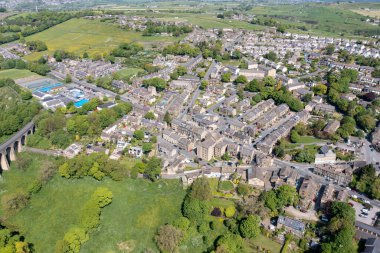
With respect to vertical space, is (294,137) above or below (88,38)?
below

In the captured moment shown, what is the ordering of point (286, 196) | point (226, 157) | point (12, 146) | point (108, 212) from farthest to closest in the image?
point (12, 146), point (226, 157), point (108, 212), point (286, 196)

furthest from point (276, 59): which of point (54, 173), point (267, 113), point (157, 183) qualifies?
point (54, 173)

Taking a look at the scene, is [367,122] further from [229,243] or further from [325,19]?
[325,19]

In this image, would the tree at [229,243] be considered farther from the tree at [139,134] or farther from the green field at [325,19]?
the green field at [325,19]

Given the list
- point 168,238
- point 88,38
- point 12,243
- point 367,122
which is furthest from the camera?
point 88,38

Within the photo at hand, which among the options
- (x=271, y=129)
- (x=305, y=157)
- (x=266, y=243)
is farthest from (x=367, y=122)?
(x=266, y=243)

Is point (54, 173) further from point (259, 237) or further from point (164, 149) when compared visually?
point (259, 237)

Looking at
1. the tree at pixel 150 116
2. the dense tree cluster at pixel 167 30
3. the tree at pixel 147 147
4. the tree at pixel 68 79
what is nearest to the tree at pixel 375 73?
the tree at pixel 150 116
